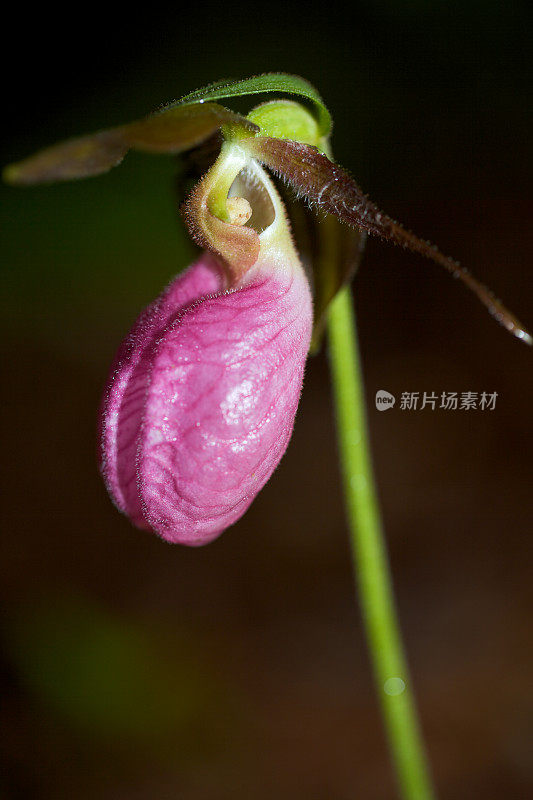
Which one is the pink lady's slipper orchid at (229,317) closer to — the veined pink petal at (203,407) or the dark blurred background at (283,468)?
the veined pink petal at (203,407)

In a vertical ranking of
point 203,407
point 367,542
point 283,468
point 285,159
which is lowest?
point 367,542

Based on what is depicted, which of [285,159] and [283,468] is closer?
[285,159]

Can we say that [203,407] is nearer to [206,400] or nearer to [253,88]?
[206,400]

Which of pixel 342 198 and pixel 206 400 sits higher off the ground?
pixel 342 198

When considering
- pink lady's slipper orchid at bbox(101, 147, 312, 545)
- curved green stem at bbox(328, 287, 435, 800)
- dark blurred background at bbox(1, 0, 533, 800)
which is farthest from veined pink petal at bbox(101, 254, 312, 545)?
dark blurred background at bbox(1, 0, 533, 800)

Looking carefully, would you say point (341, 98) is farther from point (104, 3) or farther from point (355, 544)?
point (355, 544)

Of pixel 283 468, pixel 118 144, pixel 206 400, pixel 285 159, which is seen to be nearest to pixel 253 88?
pixel 285 159

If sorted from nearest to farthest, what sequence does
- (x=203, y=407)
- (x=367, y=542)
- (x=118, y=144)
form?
(x=118, y=144) → (x=203, y=407) → (x=367, y=542)

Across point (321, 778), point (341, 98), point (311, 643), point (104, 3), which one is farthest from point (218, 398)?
point (104, 3)

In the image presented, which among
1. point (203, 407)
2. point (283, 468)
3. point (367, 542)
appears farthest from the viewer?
point (283, 468)

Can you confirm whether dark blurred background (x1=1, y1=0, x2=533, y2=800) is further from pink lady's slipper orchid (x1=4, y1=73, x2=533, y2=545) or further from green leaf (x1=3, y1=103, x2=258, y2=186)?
green leaf (x1=3, y1=103, x2=258, y2=186)
